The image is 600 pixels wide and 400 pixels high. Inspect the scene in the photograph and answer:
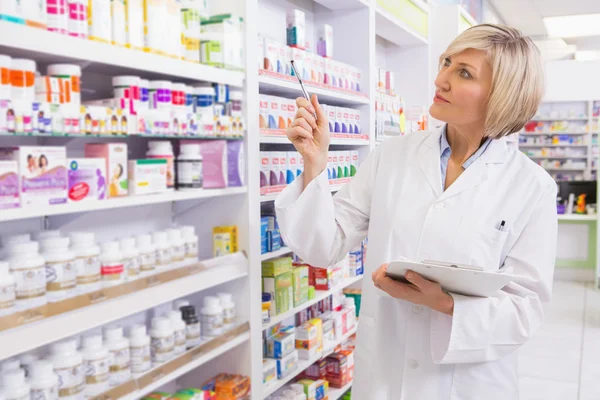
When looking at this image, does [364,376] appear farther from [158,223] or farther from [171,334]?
[158,223]

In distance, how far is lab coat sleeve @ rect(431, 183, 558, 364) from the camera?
6.17 feet

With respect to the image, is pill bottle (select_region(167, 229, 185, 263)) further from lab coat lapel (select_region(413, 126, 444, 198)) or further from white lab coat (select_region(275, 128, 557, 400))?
lab coat lapel (select_region(413, 126, 444, 198))

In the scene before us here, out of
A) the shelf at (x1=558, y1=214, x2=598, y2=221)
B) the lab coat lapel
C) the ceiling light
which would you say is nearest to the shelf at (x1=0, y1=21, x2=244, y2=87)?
the lab coat lapel

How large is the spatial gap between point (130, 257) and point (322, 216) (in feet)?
2.36

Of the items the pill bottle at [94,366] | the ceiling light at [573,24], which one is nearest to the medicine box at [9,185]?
the pill bottle at [94,366]

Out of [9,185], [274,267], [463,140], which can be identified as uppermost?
[463,140]

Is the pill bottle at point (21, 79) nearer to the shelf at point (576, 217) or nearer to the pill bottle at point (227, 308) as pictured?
the pill bottle at point (227, 308)

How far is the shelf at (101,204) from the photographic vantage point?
1.76 meters

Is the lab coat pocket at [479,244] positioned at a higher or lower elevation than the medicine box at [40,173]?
lower

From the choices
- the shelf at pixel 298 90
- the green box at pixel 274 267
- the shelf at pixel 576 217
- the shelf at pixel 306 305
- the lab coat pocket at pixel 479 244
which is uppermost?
the shelf at pixel 298 90

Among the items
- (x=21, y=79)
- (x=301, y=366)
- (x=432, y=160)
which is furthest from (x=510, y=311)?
(x=301, y=366)

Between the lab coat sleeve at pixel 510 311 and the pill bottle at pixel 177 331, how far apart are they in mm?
1019

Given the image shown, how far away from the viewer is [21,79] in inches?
69.9

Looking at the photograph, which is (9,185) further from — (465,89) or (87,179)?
→ (465,89)
